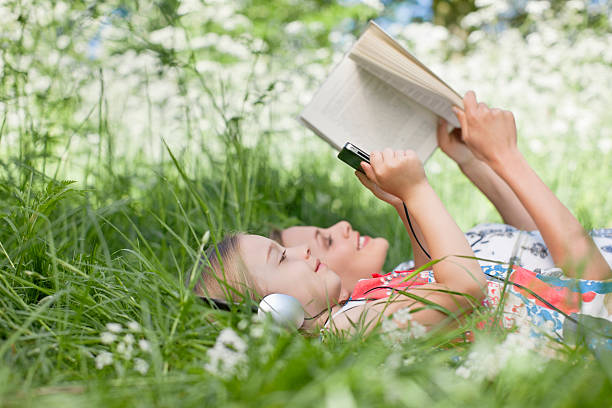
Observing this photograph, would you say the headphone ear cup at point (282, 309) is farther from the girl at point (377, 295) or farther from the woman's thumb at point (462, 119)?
the woman's thumb at point (462, 119)

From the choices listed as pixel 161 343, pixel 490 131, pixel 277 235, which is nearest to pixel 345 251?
pixel 277 235

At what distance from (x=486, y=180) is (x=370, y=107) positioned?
0.58 meters

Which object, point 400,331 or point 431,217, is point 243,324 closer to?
point 400,331

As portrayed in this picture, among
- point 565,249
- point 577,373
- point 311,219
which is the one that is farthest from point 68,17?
point 577,373

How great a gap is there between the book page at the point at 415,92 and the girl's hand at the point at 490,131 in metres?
0.09

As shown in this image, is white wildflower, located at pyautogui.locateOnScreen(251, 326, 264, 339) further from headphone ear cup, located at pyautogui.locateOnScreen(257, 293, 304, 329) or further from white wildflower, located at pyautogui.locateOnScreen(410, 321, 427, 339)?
white wildflower, located at pyautogui.locateOnScreen(410, 321, 427, 339)

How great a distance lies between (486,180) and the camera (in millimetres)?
2016

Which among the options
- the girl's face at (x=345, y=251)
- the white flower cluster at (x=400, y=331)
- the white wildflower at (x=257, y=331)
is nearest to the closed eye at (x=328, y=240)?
the girl's face at (x=345, y=251)

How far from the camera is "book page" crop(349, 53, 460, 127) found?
1661mm

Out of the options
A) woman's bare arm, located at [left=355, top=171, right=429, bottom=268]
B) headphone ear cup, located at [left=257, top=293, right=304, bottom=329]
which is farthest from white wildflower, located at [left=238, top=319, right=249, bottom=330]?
woman's bare arm, located at [left=355, top=171, right=429, bottom=268]

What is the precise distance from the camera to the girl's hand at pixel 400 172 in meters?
1.39

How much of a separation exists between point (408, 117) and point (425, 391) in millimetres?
1187

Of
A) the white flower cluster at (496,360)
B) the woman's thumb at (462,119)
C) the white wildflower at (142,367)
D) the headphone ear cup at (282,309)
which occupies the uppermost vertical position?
the woman's thumb at (462,119)

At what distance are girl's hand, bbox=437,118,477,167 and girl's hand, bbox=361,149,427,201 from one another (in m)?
0.58
